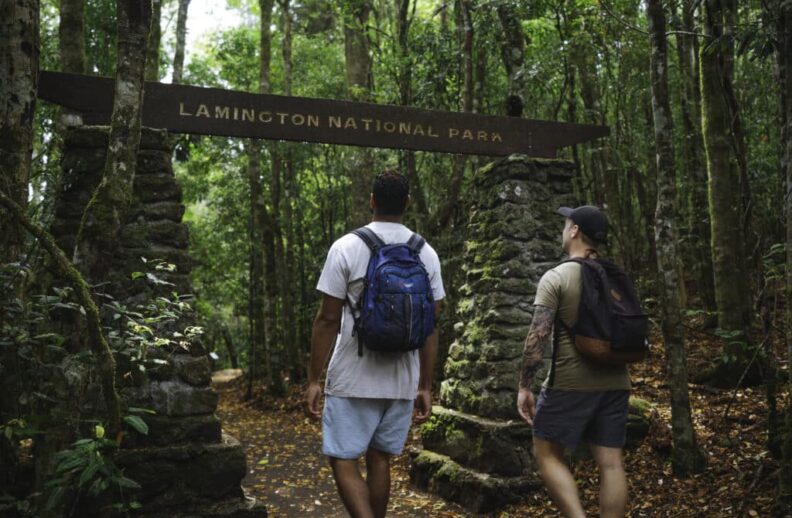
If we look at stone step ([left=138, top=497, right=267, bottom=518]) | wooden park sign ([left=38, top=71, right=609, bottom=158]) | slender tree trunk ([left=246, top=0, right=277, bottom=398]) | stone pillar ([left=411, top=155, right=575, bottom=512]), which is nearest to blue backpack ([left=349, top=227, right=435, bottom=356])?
stone step ([left=138, top=497, right=267, bottom=518])

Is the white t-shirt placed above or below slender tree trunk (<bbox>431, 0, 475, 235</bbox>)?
below

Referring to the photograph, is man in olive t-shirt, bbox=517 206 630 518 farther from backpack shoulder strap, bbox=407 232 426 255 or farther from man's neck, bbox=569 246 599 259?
backpack shoulder strap, bbox=407 232 426 255

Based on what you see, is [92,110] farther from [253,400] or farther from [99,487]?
[253,400]

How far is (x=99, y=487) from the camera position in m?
2.62

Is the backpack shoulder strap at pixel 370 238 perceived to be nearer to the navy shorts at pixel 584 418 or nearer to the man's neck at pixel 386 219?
the man's neck at pixel 386 219

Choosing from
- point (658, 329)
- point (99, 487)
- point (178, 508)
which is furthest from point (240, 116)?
point (658, 329)

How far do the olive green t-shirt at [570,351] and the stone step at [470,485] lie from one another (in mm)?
2232

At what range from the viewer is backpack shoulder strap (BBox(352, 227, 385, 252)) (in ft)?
11.0

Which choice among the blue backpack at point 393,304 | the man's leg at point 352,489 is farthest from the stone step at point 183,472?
the blue backpack at point 393,304

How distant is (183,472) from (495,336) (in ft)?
9.90

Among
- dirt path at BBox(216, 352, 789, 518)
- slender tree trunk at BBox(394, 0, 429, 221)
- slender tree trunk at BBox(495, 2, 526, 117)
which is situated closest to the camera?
dirt path at BBox(216, 352, 789, 518)

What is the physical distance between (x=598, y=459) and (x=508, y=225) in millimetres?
3129

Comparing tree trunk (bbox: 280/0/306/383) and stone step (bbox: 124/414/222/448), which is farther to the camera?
tree trunk (bbox: 280/0/306/383)

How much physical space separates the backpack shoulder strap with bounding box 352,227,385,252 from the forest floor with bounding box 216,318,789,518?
3057mm
